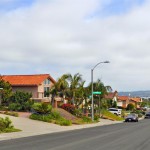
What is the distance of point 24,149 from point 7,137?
696 cm

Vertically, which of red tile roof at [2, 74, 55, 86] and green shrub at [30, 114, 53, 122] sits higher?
red tile roof at [2, 74, 55, 86]

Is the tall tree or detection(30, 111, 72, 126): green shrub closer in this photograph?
detection(30, 111, 72, 126): green shrub

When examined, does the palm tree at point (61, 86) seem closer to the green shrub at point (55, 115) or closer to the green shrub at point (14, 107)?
the green shrub at point (14, 107)

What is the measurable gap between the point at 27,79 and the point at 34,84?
3.76 m

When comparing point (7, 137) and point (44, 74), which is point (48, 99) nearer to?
point (44, 74)

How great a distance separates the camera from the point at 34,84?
67938 mm

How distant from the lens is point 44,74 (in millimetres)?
72312

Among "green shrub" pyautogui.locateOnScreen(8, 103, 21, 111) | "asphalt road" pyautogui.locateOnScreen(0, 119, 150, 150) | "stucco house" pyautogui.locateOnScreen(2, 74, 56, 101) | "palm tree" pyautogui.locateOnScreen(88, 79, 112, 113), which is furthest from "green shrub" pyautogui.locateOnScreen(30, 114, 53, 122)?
"stucco house" pyautogui.locateOnScreen(2, 74, 56, 101)

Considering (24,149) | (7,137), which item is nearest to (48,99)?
(7,137)

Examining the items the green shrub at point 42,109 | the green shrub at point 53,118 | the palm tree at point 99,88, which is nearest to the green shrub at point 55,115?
the green shrub at point 53,118

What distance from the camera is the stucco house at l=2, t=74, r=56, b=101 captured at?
68.5m

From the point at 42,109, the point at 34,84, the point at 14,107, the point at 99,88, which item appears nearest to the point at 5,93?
the point at 14,107

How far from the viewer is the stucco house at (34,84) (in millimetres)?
68500

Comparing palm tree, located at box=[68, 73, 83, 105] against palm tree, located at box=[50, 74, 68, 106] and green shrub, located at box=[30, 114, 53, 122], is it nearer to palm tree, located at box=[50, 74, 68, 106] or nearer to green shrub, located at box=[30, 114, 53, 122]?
palm tree, located at box=[50, 74, 68, 106]
